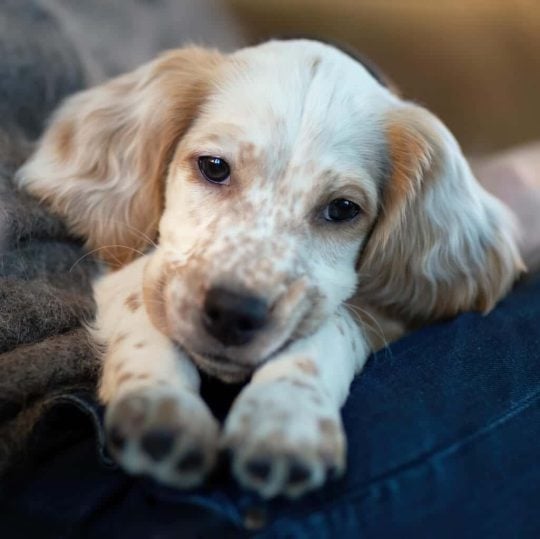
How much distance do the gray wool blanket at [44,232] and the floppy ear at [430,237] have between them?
527 mm

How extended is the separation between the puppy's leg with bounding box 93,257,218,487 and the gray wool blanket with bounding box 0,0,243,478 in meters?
0.07

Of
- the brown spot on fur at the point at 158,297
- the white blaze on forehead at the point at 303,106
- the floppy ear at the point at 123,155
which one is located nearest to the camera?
the brown spot on fur at the point at 158,297

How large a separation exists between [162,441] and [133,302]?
1.36 feet

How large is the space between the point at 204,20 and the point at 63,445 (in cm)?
175

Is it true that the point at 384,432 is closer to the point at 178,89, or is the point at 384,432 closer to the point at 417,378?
the point at 417,378

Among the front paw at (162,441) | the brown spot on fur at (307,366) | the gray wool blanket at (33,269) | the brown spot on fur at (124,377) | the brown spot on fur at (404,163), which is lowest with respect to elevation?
the gray wool blanket at (33,269)

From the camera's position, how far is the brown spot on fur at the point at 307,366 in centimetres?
102

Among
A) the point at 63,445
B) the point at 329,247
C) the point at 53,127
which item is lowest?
the point at 63,445

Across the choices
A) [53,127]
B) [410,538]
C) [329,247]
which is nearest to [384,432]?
[410,538]

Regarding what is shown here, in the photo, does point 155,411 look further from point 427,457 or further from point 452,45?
point 452,45

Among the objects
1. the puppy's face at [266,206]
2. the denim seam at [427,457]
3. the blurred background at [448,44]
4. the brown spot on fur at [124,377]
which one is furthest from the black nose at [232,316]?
the blurred background at [448,44]

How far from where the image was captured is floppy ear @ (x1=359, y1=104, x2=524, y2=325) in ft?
4.29

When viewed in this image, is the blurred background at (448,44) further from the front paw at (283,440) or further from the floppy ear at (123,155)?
the front paw at (283,440)

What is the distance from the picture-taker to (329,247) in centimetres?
124
